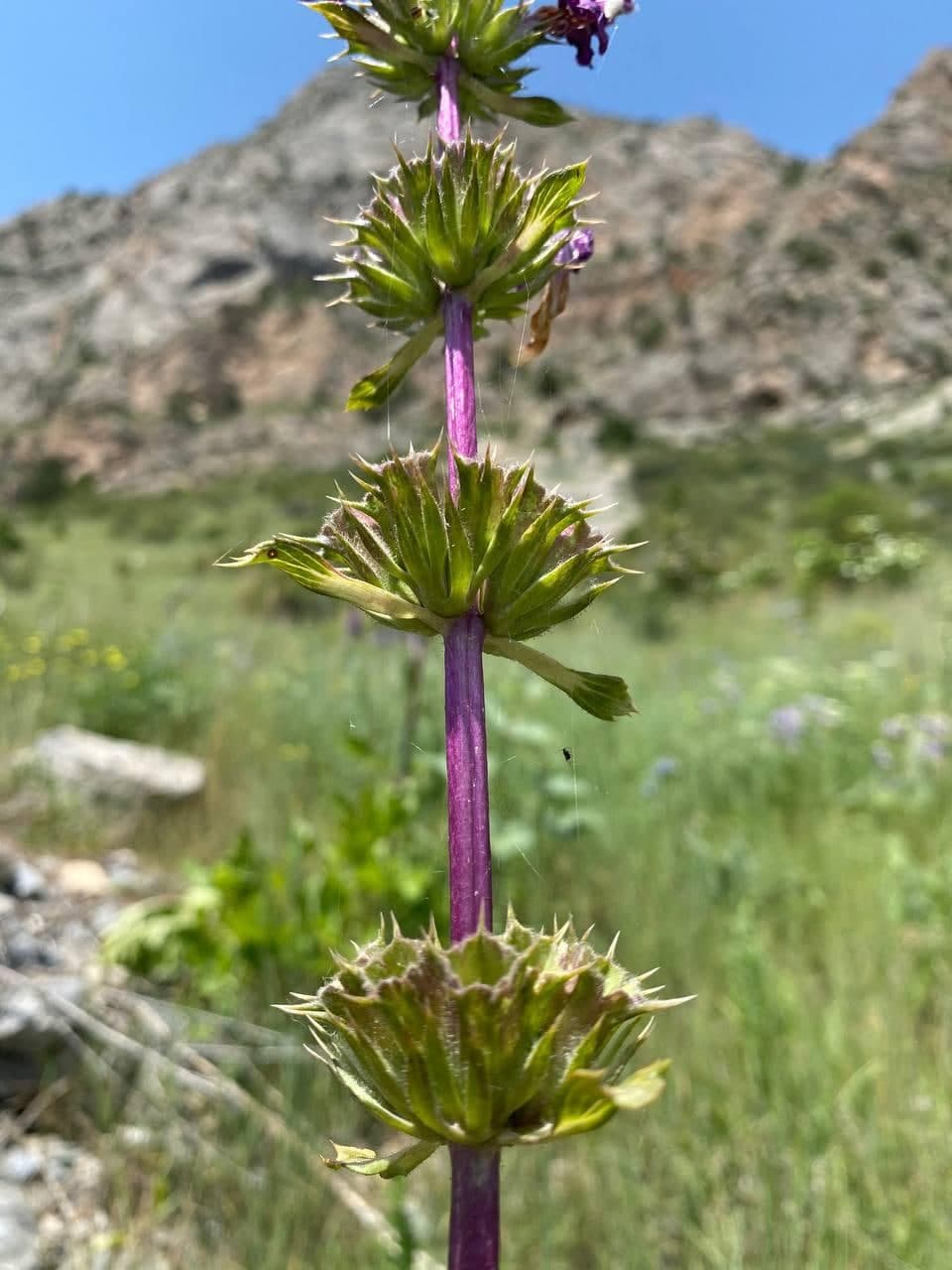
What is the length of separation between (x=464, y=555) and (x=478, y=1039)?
12.7 inches

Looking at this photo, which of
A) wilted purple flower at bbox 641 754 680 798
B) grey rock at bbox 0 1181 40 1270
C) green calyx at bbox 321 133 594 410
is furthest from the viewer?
wilted purple flower at bbox 641 754 680 798

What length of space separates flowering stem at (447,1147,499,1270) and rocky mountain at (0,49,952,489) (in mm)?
29145

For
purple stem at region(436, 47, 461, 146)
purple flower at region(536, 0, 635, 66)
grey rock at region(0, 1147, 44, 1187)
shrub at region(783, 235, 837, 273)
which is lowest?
grey rock at region(0, 1147, 44, 1187)

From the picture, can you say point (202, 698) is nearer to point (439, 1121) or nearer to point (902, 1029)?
point (902, 1029)

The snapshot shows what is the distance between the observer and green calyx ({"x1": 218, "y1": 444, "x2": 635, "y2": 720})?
67cm

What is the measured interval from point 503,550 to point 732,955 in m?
1.75

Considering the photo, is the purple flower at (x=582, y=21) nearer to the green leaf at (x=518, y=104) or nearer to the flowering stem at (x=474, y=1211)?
→ the green leaf at (x=518, y=104)

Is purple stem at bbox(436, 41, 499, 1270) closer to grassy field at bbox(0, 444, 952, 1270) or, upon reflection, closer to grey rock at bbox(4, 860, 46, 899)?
grassy field at bbox(0, 444, 952, 1270)

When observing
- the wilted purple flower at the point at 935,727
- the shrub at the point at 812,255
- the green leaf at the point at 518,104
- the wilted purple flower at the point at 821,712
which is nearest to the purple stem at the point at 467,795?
the green leaf at the point at 518,104

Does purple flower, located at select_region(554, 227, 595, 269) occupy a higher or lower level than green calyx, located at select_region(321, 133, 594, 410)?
higher

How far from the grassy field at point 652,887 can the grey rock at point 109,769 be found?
0.18 metres

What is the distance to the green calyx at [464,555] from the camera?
0.67 metres

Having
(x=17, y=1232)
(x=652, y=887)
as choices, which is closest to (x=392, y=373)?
(x=17, y=1232)

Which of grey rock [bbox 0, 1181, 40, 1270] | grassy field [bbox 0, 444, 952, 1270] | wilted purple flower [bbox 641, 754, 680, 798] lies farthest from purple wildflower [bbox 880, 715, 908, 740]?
grey rock [bbox 0, 1181, 40, 1270]
